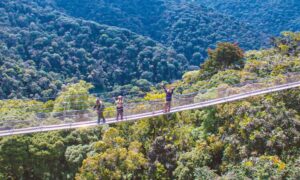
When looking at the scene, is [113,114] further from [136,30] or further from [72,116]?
[136,30]

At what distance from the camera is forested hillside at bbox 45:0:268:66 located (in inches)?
4500

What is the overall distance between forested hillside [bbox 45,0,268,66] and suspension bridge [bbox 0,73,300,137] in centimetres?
8539

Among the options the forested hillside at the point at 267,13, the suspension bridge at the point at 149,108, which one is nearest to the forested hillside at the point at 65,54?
the forested hillside at the point at 267,13

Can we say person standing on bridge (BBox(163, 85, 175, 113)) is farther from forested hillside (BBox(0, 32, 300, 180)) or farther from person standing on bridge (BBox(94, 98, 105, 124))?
person standing on bridge (BBox(94, 98, 105, 124))

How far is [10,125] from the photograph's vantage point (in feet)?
66.3

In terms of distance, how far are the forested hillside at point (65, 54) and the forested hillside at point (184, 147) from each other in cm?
4336

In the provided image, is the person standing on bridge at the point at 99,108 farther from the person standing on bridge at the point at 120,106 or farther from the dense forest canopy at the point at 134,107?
the person standing on bridge at the point at 120,106

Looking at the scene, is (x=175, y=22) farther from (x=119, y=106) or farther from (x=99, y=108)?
(x=99, y=108)

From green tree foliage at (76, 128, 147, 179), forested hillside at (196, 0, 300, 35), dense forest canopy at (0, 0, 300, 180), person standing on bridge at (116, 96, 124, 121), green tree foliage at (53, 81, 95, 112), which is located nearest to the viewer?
person standing on bridge at (116, 96, 124, 121)

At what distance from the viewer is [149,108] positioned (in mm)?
20891

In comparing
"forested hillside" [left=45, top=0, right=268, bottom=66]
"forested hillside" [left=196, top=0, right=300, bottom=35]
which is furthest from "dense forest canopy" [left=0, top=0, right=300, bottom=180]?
"forested hillside" [left=196, top=0, right=300, bottom=35]

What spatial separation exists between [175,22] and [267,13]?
2358 cm

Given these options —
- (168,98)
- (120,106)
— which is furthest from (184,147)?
(120,106)

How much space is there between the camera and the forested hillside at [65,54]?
Result: 7419 cm
